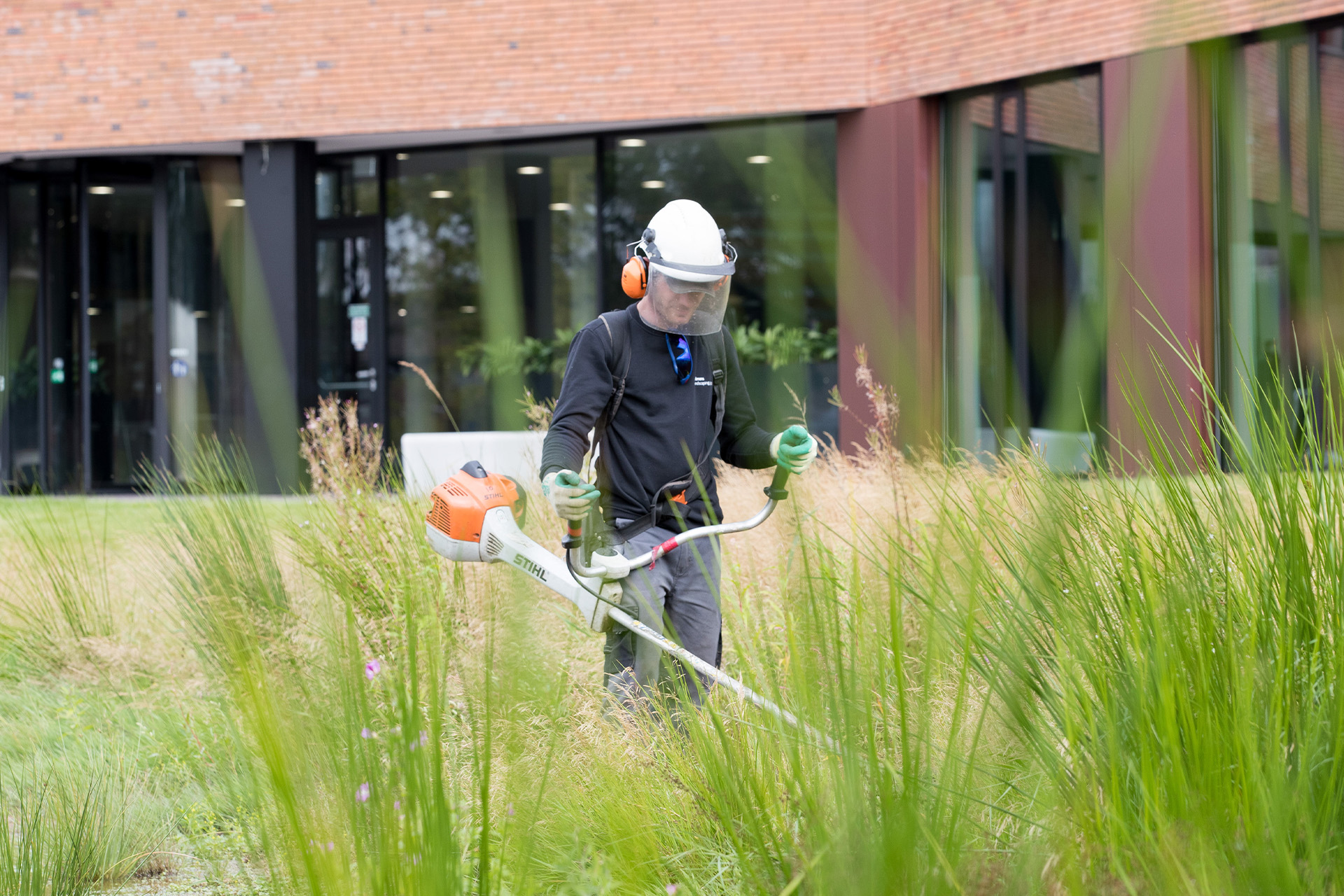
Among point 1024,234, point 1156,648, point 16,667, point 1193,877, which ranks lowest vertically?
point 16,667

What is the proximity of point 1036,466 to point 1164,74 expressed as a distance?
404 mm

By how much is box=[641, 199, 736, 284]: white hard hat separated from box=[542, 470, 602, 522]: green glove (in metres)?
0.53

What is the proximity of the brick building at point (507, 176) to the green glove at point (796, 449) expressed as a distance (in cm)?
549

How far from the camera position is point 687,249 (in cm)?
271

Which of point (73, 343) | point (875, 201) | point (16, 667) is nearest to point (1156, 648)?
point (16, 667)

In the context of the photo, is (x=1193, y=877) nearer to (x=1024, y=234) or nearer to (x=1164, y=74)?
(x=1164, y=74)

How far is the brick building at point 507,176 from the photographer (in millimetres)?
9211

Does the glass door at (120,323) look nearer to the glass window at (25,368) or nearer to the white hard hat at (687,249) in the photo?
the glass window at (25,368)

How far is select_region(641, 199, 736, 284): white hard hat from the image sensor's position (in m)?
2.69

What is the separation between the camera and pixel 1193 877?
1.08 m

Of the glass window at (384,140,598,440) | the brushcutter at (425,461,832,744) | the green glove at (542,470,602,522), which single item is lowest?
the brushcutter at (425,461,832,744)

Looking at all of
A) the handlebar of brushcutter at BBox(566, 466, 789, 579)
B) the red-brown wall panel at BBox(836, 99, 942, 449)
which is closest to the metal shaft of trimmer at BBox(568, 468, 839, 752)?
the handlebar of brushcutter at BBox(566, 466, 789, 579)

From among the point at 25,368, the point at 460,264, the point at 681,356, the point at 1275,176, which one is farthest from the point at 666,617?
the point at 25,368

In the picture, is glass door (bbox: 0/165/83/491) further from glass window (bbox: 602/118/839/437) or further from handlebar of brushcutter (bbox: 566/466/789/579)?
handlebar of brushcutter (bbox: 566/466/789/579)
